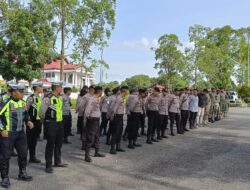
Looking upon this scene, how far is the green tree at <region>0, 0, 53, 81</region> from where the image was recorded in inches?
987

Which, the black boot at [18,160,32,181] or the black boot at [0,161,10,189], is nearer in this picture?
the black boot at [0,161,10,189]

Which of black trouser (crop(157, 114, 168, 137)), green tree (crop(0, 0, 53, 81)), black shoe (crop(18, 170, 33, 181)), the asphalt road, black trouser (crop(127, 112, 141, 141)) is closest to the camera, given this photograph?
the asphalt road

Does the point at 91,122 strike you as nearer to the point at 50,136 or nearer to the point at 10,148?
the point at 50,136

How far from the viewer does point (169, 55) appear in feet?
144

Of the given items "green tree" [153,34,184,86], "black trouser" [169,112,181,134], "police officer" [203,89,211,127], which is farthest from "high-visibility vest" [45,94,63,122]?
"green tree" [153,34,184,86]

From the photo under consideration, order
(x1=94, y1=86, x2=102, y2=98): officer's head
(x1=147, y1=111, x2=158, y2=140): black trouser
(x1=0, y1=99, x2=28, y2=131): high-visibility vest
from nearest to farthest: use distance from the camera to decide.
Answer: (x1=0, y1=99, x2=28, y2=131): high-visibility vest
(x1=94, y1=86, x2=102, y2=98): officer's head
(x1=147, y1=111, x2=158, y2=140): black trouser

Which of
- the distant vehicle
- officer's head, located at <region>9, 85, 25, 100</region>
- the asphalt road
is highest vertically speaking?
the distant vehicle

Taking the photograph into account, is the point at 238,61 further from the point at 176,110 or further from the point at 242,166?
the point at 242,166

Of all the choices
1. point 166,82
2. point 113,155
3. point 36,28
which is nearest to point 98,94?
point 113,155

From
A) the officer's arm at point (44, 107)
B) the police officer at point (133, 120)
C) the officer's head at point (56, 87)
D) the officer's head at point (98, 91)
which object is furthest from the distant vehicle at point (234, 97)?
the officer's arm at point (44, 107)

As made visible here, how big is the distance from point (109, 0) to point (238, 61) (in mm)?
39065

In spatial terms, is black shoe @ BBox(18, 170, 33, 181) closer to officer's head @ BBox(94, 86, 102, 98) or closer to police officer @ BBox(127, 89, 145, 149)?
officer's head @ BBox(94, 86, 102, 98)

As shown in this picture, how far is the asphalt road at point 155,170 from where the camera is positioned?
6.59 m

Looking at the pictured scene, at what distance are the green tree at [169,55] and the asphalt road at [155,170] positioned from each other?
32630 millimetres
